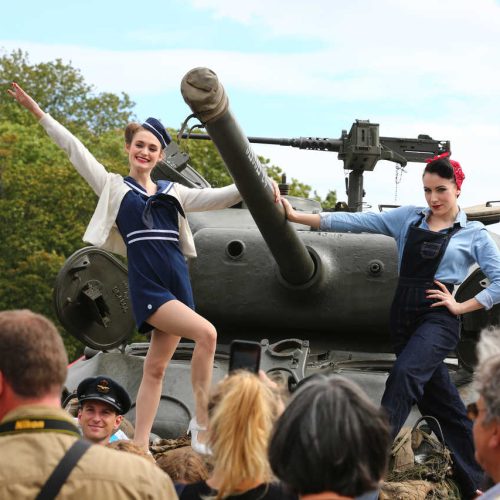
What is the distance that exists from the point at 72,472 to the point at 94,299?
5.33 metres

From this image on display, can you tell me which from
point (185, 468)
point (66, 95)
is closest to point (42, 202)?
point (66, 95)

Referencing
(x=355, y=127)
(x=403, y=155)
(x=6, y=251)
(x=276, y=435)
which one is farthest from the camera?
(x=6, y=251)

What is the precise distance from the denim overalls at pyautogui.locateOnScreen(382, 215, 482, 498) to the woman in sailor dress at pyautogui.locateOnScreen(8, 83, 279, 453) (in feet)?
3.43

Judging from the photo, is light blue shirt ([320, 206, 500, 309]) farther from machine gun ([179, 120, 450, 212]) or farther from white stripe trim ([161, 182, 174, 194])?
machine gun ([179, 120, 450, 212])

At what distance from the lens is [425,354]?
728cm

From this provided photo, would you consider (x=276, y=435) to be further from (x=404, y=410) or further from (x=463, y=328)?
(x=463, y=328)

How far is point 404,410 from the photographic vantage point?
7.24 meters

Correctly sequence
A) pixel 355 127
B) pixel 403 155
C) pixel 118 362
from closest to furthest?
pixel 118 362 < pixel 355 127 < pixel 403 155

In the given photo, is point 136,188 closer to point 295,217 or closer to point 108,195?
point 108,195

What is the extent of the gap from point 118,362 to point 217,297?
84 cm

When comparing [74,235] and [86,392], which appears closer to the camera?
[86,392]

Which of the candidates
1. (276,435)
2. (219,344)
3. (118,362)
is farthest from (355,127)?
(276,435)

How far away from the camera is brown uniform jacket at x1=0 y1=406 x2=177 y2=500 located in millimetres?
3609

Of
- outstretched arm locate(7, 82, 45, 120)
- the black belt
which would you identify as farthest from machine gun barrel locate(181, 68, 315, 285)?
the black belt
